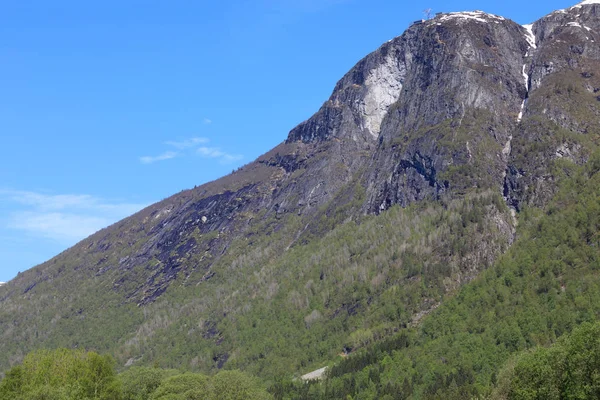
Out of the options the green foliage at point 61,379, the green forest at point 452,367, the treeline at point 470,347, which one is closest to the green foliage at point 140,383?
the green forest at point 452,367

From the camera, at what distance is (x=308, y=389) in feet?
600

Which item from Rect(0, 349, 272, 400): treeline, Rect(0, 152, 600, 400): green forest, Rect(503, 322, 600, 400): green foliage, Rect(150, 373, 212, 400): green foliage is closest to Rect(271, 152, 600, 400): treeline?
Rect(0, 152, 600, 400): green forest

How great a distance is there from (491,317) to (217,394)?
94914 millimetres

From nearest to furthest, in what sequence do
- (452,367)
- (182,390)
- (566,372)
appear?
(566,372) < (182,390) < (452,367)

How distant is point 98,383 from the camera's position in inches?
4560

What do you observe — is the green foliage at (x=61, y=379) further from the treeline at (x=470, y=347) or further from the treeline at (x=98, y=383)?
the treeline at (x=470, y=347)

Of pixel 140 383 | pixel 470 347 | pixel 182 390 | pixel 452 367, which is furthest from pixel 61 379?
pixel 470 347

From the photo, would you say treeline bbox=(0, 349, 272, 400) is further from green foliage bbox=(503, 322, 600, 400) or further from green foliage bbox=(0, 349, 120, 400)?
green foliage bbox=(503, 322, 600, 400)

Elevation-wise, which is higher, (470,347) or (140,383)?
(140,383)

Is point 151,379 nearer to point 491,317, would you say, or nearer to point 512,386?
point 512,386

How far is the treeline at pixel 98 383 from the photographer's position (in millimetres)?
102438

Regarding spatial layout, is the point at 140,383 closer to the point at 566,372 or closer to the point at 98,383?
the point at 98,383

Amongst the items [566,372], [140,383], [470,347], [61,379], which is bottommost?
[470,347]

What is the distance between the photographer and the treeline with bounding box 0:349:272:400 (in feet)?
336
